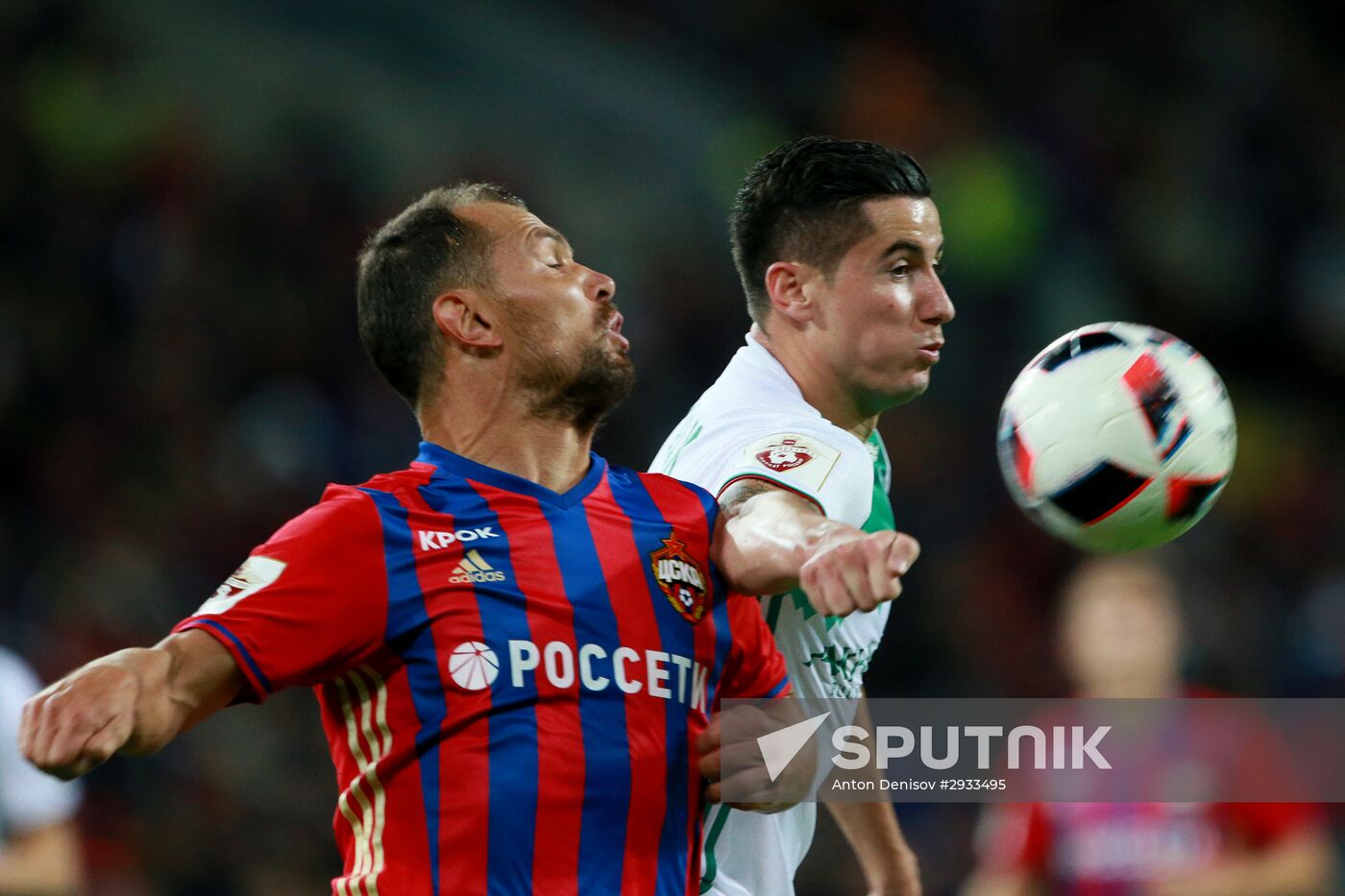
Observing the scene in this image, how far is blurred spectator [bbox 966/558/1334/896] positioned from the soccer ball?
2.24 m

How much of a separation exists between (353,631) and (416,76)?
29.7ft

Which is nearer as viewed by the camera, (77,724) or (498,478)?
(77,724)

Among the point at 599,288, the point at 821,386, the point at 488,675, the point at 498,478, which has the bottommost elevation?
the point at 488,675

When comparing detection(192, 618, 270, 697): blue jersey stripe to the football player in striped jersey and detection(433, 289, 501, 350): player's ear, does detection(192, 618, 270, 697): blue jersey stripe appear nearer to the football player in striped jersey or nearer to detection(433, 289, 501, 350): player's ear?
the football player in striped jersey

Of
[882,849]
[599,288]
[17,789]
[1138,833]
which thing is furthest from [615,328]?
[1138,833]

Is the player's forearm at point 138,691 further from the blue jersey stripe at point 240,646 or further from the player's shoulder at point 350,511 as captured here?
the player's shoulder at point 350,511

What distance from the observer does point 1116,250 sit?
10305 millimetres

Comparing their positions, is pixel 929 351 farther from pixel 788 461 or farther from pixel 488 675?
pixel 488 675

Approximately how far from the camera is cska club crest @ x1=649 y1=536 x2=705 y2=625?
9.78 ft

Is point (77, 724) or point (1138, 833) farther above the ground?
point (1138, 833)

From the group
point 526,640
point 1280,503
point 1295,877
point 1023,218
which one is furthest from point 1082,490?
point 1023,218

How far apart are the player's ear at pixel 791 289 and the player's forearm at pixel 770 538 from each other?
2.61ft

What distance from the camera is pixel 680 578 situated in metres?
3.01

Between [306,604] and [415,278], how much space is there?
0.78 m
